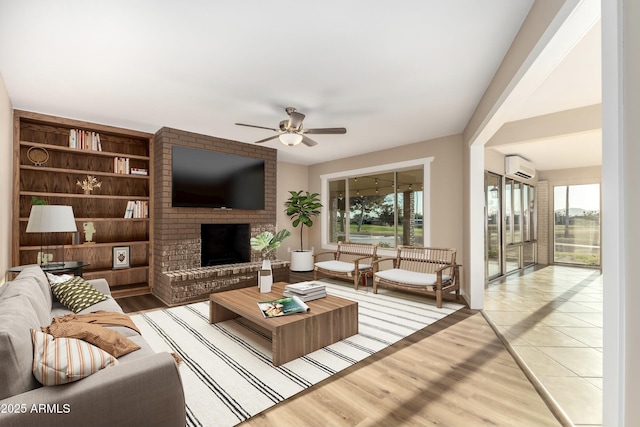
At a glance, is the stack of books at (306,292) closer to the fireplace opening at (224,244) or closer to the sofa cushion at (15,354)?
the sofa cushion at (15,354)

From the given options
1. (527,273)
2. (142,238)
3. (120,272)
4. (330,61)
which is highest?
(330,61)

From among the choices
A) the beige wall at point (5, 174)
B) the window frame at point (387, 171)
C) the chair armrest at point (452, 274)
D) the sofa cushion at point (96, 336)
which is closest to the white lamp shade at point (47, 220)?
the beige wall at point (5, 174)

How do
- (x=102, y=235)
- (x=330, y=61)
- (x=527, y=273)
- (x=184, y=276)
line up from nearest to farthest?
(x=330, y=61), (x=184, y=276), (x=102, y=235), (x=527, y=273)

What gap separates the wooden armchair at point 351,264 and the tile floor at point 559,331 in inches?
78.8

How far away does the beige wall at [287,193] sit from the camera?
711cm

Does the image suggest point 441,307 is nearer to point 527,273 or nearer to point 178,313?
point 178,313

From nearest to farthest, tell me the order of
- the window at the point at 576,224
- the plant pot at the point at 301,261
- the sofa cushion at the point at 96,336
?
the sofa cushion at the point at 96,336, the plant pot at the point at 301,261, the window at the point at 576,224

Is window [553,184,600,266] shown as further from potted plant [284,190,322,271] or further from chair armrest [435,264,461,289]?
potted plant [284,190,322,271]

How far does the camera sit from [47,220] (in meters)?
3.18

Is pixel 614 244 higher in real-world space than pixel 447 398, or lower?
higher

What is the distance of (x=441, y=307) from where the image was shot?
4.10 meters

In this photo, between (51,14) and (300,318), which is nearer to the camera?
(51,14)

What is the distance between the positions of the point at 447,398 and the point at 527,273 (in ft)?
19.8

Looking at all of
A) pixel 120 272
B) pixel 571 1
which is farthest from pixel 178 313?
pixel 571 1
